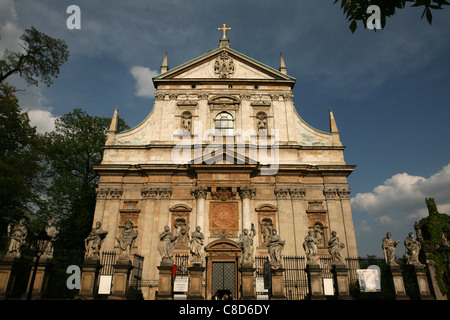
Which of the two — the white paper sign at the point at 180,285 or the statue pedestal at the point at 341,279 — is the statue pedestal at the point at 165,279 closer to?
the white paper sign at the point at 180,285

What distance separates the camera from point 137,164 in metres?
21.6

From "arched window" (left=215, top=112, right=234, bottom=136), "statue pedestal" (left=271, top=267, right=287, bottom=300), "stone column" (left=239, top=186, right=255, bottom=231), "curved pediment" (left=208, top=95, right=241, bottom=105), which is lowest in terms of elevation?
"statue pedestal" (left=271, top=267, right=287, bottom=300)

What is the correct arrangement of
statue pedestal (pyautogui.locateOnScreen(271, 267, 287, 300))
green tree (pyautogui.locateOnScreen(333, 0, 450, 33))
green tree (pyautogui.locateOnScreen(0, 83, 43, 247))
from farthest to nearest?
green tree (pyautogui.locateOnScreen(0, 83, 43, 247)) → statue pedestal (pyautogui.locateOnScreen(271, 267, 287, 300)) → green tree (pyautogui.locateOnScreen(333, 0, 450, 33))

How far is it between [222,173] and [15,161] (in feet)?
39.0

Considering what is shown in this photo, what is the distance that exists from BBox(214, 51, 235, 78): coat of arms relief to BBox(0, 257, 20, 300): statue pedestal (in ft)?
59.3

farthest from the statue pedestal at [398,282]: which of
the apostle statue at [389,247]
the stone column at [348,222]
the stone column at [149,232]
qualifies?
the stone column at [149,232]

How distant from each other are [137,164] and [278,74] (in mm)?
12706

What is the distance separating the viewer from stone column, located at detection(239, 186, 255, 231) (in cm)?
1998

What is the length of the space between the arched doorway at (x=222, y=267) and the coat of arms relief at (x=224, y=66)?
12.9 metres

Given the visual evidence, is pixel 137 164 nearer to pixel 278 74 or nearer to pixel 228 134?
pixel 228 134

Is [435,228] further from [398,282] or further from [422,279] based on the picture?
[398,282]

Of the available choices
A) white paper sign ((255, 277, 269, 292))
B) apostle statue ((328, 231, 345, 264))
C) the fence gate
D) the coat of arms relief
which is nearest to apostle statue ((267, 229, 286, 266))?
white paper sign ((255, 277, 269, 292))

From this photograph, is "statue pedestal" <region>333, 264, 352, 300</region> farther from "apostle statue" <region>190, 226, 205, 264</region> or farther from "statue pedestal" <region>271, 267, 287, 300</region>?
"apostle statue" <region>190, 226, 205, 264</region>
